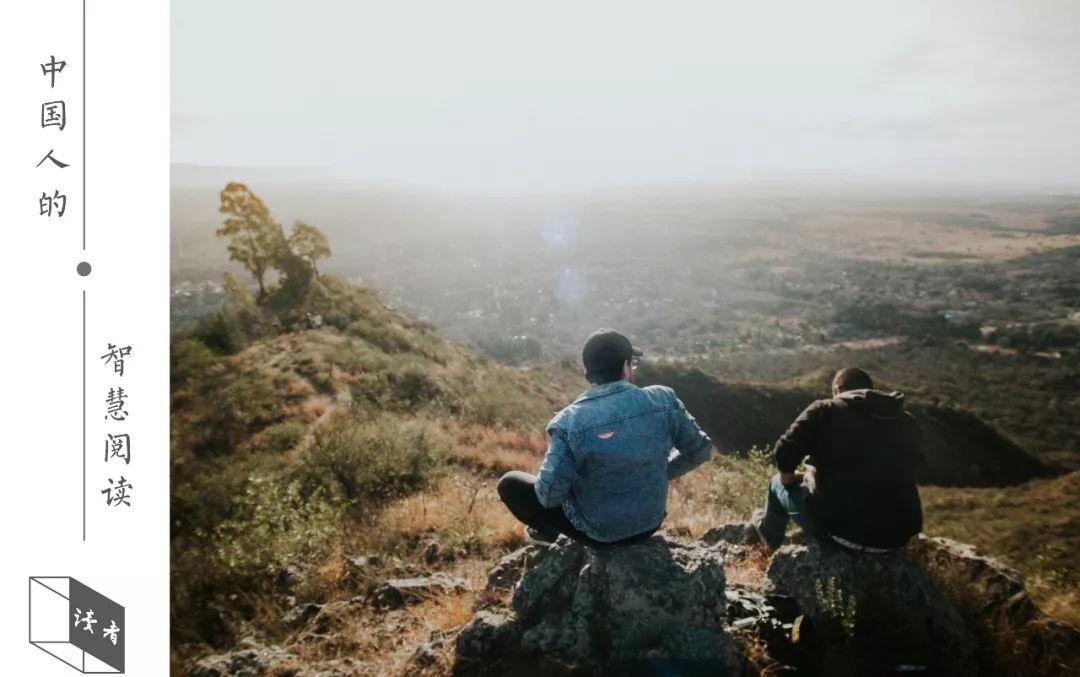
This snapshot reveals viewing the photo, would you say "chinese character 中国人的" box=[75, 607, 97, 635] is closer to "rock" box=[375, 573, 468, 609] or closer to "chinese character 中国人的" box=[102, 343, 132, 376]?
"chinese character 中国人的" box=[102, 343, 132, 376]

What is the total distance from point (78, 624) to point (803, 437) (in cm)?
441

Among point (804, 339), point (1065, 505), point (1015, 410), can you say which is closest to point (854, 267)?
point (804, 339)

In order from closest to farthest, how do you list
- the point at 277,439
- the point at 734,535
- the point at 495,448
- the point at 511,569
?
the point at 511,569 → the point at 734,535 → the point at 277,439 → the point at 495,448

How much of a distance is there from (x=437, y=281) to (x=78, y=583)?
137757 millimetres

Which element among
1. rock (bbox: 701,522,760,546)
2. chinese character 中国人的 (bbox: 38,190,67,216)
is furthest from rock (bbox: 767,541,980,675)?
chinese character 中国人的 (bbox: 38,190,67,216)

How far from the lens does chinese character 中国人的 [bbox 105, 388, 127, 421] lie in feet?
10.8

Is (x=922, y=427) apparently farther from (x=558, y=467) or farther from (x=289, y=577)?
(x=558, y=467)

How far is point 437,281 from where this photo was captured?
138 metres

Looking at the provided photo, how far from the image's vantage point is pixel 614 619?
9.39 feet

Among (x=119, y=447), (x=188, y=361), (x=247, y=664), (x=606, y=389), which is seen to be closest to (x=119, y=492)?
(x=119, y=447)

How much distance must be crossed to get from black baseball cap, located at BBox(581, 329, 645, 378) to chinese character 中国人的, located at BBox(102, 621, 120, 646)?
3.17m

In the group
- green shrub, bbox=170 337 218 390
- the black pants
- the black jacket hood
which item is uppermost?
the black jacket hood

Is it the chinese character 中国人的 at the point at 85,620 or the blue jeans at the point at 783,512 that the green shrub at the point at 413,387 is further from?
the blue jeans at the point at 783,512

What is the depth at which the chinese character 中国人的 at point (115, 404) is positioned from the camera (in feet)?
10.8
